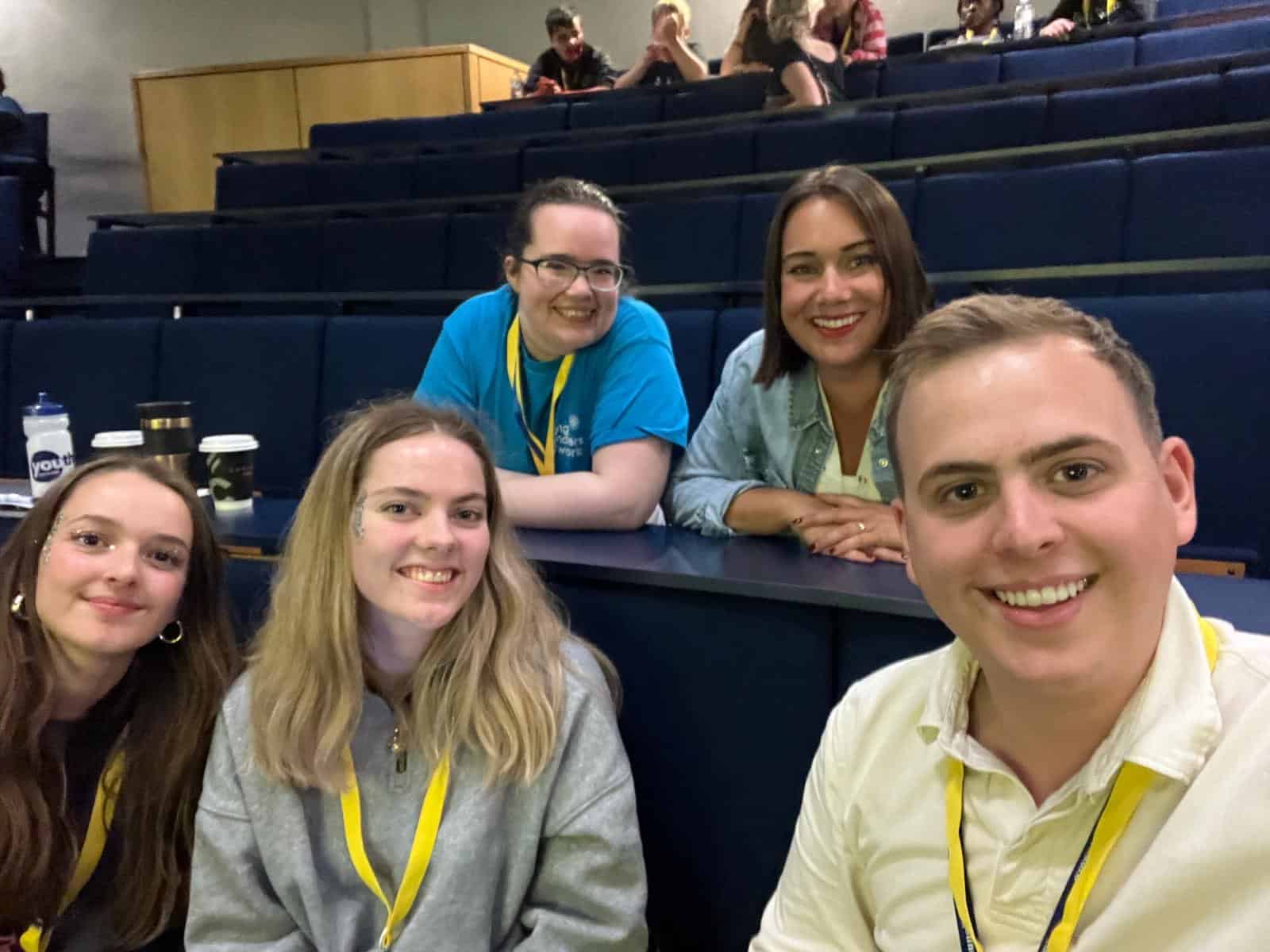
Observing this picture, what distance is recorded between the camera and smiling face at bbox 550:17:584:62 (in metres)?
5.04

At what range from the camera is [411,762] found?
3.21 feet

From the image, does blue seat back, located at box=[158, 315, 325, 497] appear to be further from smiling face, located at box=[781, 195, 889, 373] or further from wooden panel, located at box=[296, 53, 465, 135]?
wooden panel, located at box=[296, 53, 465, 135]

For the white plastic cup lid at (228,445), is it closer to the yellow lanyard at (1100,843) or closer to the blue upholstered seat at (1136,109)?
the yellow lanyard at (1100,843)

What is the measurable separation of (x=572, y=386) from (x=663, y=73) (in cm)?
385

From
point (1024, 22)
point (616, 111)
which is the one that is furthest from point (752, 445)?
point (1024, 22)

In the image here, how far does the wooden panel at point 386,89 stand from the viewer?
5512mm

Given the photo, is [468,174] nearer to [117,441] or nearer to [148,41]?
[117,441]

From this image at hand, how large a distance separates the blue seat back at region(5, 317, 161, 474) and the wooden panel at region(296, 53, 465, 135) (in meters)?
3.46

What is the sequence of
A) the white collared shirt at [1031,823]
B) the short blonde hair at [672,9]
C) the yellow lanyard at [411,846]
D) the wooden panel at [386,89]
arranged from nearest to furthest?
the white collared shirt at [1031,823] < the yellow lanyard at [411,846] < the short blonde hair at [672,9] < the wooden panel at [386,89]

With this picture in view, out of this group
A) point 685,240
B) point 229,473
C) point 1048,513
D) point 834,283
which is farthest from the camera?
point 685,240

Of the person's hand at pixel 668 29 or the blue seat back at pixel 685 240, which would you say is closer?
the blue seat back at pixel 685 240

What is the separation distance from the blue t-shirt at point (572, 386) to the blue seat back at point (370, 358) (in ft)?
2.34

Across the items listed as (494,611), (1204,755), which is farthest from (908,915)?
(494,611)

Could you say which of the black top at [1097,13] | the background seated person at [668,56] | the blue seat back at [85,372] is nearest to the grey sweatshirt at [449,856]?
the blue seat back at [85,372]
